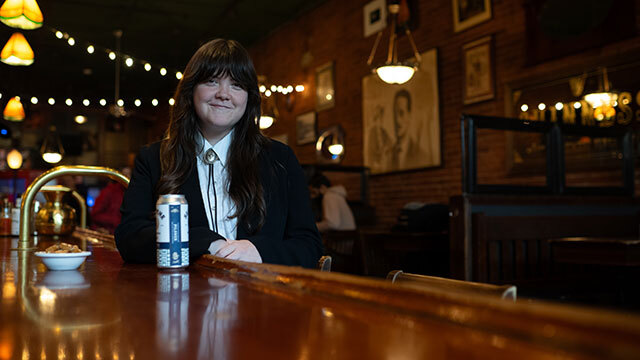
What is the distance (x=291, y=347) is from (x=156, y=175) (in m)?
1.23

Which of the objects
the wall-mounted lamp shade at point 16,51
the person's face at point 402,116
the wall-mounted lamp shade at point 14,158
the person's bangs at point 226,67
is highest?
the wall-mounted lamp shade at point 16,51

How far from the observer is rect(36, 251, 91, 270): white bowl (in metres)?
1.28

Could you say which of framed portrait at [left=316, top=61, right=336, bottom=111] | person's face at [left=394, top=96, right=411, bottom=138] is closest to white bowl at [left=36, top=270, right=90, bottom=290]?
person's face at [left=394, top=96, right=411, bottom=138]

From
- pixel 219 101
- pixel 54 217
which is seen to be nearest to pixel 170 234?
pixel 219 101

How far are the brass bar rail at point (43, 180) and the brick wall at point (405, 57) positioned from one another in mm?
3975

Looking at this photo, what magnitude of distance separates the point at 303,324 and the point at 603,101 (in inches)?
186

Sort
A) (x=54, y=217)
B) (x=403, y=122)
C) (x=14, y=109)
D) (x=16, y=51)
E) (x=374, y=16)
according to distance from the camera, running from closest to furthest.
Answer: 1. (x=54, y=217)
2. (x=16, y=51)
3. (x=403, y=122)
4. (x=14, y=109)
5. (x=374, y=16)

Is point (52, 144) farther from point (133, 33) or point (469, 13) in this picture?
point (469, 13)

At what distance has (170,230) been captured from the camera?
1235mm

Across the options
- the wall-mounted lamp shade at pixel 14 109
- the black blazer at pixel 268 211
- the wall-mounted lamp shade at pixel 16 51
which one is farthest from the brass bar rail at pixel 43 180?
the wall-mounted lamp shade at pixel 14 109

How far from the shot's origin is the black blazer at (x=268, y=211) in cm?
149

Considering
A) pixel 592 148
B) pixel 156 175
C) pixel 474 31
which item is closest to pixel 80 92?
pixel 474 31

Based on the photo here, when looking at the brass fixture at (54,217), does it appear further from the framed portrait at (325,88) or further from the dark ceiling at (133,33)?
the framed portrait at (325,88)

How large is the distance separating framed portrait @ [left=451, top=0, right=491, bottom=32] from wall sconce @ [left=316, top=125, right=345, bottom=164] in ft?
8.34
